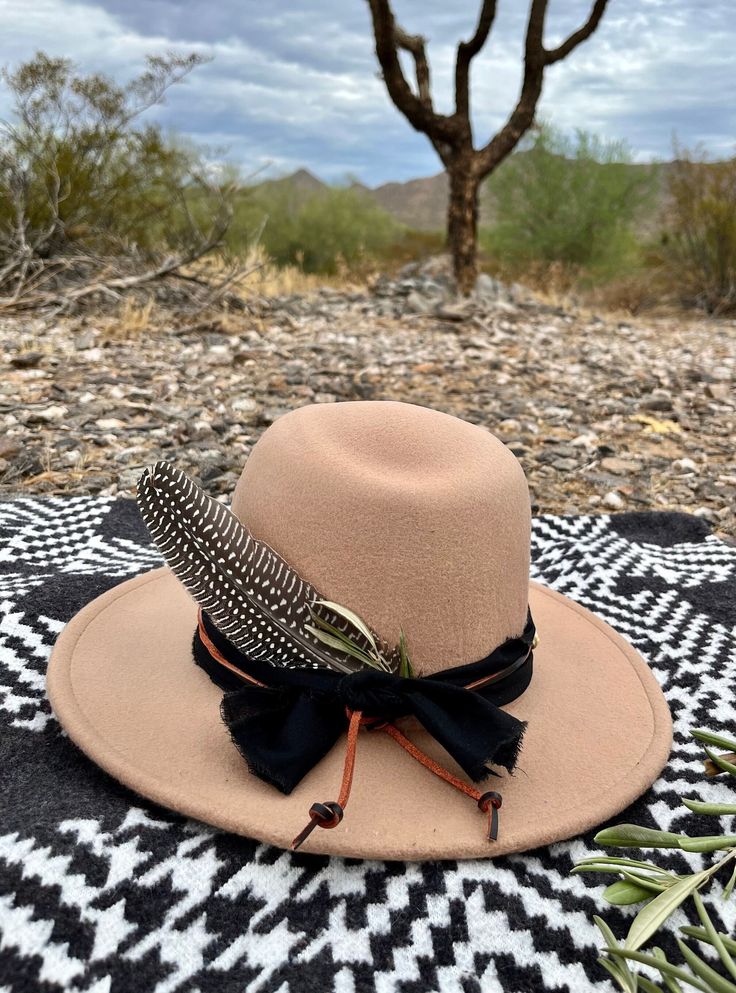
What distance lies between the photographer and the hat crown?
1326 mm

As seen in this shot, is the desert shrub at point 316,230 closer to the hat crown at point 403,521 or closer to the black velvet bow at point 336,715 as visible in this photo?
the hat crown at point 403,521

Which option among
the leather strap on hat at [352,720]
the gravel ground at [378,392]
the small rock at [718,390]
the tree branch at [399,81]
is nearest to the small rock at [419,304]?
the gravel ground at [378,392]

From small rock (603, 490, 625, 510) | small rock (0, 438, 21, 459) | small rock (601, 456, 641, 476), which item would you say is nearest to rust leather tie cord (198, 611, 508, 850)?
small rock (603, 490, 625, 510)

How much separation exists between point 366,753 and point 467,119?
8152mm

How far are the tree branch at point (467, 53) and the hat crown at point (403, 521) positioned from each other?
7789mm

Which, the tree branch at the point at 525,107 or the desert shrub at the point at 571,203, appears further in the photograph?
the desert shrub at the point at 571,203

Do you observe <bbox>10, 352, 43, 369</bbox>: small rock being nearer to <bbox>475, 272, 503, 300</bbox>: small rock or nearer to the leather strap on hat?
the leather strap on hat

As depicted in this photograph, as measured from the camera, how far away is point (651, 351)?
21.5ft

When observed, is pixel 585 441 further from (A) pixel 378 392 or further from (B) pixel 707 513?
(A) pixel 378 392

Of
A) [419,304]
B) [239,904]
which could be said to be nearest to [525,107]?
[419,304]

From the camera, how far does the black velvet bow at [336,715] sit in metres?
1.23

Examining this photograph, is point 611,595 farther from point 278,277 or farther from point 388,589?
point 278,277

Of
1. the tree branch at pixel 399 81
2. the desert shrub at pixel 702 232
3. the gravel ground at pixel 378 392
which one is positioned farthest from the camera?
the desert shrub at pixel 702 232

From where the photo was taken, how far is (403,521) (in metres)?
1.32
